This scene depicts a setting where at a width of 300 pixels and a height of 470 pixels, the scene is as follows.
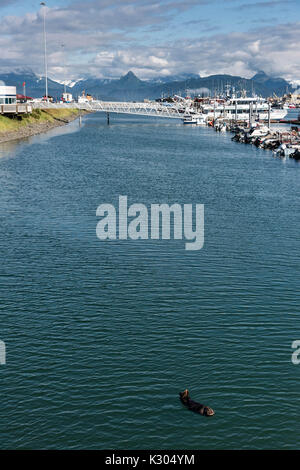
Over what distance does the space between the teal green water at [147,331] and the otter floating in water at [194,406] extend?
1.28 ft

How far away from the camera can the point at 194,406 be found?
1050 inches

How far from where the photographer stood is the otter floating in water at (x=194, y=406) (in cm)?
2628

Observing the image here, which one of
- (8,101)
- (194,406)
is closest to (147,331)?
(194,406)

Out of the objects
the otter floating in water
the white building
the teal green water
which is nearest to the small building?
the white building

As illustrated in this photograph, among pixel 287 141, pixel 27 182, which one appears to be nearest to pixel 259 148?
pixel 287 141

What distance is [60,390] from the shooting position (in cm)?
2830

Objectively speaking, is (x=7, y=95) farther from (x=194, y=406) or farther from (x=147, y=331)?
(x=194, y=406)

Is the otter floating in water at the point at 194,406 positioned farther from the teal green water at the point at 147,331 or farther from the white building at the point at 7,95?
the white building at the point at 7,95

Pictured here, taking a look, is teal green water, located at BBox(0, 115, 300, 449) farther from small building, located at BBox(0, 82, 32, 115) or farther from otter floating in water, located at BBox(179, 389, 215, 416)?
small building, located at BBox(0, 82, 32, 115)

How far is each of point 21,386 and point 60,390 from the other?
233 centimetres

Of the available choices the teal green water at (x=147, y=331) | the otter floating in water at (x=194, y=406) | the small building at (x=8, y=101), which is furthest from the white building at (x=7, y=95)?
the otter floating in water at (x=194, y=406)

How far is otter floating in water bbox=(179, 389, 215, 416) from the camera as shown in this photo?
2628cm

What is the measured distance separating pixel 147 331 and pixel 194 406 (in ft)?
30.0

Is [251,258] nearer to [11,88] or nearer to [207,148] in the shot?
[207,148]
